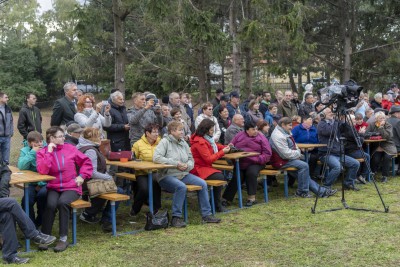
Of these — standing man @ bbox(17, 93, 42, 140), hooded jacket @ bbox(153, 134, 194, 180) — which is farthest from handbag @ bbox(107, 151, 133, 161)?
standing man @ bbox(17, 93, 42, 140)

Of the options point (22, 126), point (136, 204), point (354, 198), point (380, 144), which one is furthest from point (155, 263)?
point (380, 144)

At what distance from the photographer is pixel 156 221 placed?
22.5 feet

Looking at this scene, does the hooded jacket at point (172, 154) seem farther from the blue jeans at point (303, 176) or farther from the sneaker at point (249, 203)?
the blue jeans at point (303, 176)

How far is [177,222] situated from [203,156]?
3.80ft

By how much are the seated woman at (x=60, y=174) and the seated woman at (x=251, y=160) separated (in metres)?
2.84

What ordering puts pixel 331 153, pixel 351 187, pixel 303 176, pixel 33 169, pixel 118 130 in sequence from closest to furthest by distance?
pixel 33 169
pixel 118 130
pixel 303 176
pixel 331 153
pixel 351 187

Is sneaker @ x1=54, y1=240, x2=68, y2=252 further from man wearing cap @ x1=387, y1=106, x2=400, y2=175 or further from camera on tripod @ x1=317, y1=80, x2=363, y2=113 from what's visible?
man wearing cap @ x1=387, y1=106, x2=400, y2=175

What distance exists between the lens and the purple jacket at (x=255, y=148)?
833 cm

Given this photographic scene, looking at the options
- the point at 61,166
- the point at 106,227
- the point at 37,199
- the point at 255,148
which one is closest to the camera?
the point at 61,166

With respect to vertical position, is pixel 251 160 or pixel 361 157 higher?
pixel 251 160

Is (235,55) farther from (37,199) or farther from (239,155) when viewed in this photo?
(37,199)

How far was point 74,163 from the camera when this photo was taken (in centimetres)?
625

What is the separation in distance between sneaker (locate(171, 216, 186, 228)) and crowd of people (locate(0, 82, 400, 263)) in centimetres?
1

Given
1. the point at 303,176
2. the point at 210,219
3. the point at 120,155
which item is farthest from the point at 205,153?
the point at 303,176
